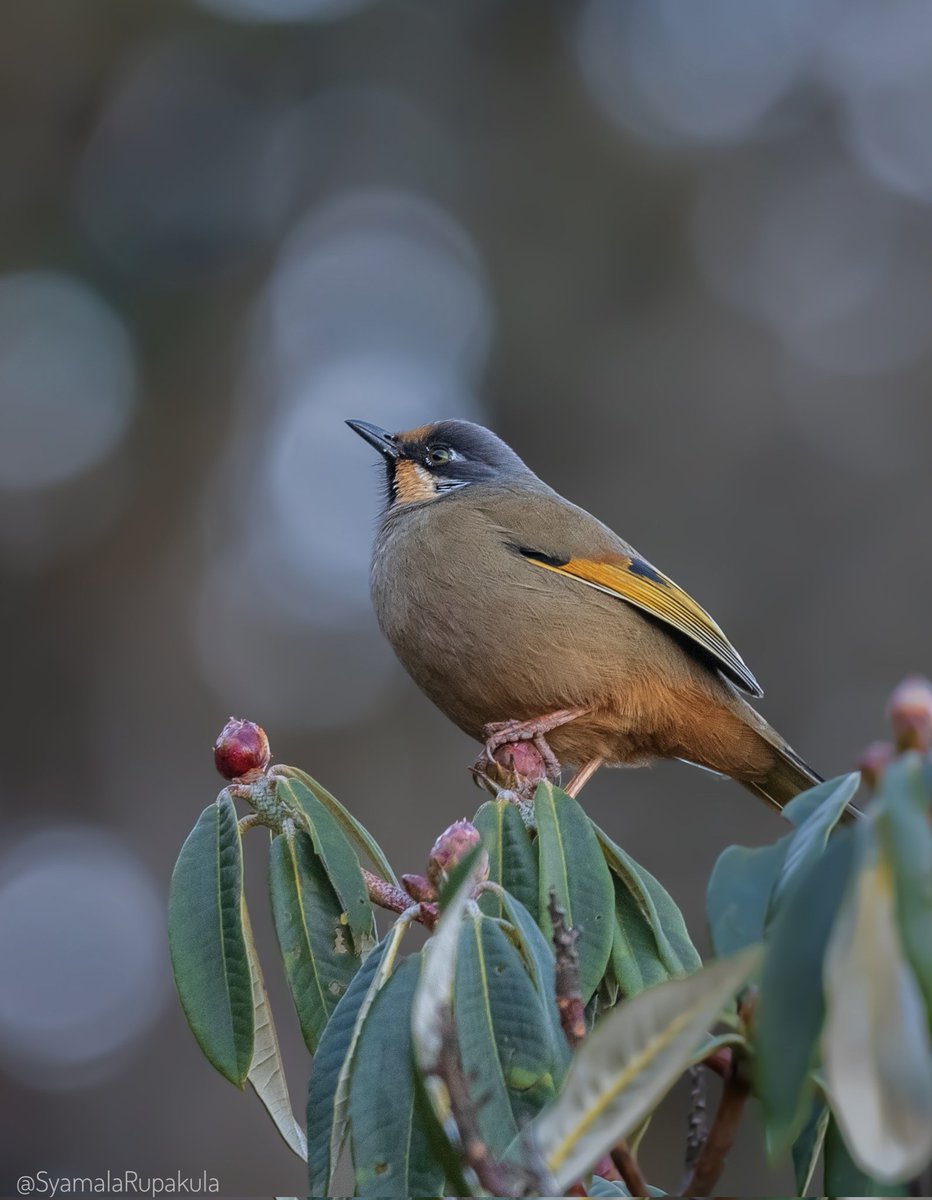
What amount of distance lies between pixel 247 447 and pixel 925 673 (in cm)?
507

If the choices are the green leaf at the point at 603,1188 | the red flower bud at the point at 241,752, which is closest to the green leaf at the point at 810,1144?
the green leaf at the point at 603,1188

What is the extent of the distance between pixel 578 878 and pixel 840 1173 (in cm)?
64

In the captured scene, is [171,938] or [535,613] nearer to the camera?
[171,938]

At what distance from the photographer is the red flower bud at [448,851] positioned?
1984 millimetres

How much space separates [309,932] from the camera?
228 centimetres

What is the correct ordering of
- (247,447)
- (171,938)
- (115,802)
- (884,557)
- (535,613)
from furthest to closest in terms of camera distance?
(247,447), (884,557), (115,802), (535,613), (171,938)

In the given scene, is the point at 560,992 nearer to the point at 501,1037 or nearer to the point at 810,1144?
the point at 501,1037

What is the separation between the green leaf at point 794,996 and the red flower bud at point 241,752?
124 centimetres

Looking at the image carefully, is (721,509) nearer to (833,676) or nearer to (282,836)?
(833,676)

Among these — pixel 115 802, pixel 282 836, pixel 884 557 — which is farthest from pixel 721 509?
pixel 282 836

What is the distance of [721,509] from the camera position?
9281mm

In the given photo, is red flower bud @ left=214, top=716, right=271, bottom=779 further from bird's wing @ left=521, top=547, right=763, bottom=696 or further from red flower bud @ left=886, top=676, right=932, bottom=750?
bird's wing @ left=521, top=547, right=763, bottom=696

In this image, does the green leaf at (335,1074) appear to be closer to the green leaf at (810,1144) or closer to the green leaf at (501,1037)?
the green leaf at (501,1037)

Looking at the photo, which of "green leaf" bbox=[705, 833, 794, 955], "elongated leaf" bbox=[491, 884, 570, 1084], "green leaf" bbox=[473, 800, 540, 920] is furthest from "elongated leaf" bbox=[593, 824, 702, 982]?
"green leaf" bbox=[705, 833, 794, 955]
